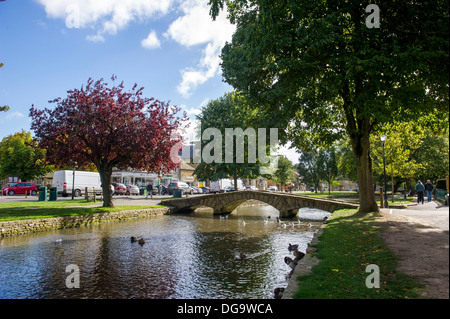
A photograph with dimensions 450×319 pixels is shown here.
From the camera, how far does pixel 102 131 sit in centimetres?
2027

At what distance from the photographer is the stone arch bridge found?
24453 mm

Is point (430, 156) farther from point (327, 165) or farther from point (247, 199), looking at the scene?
point (247, 199)

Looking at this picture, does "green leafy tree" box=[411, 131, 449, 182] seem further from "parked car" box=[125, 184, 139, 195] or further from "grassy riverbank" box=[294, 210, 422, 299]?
"parked car" box=[125, 184, 139, 195]

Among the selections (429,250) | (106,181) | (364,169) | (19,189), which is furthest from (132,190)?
(429,250)

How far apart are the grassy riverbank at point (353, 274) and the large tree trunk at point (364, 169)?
23.7 ft

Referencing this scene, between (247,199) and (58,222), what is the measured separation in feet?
55.1

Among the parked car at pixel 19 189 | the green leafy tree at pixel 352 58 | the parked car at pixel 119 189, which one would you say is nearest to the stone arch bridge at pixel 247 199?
the green leafy tree at pixel 352 58

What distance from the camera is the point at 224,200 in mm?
29781

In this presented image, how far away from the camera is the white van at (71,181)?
35.4m

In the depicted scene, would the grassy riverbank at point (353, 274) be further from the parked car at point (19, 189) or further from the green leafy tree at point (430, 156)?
the parked car at point (19, 189)

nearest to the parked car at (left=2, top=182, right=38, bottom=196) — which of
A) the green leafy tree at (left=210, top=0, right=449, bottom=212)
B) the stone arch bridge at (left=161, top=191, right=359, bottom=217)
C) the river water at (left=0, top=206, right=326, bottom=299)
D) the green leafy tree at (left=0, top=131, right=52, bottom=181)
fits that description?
the green leafy tree at (left=0, top=131, right=52, bottom=181)

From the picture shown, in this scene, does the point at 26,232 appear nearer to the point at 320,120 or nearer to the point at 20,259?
the point at 20,259
